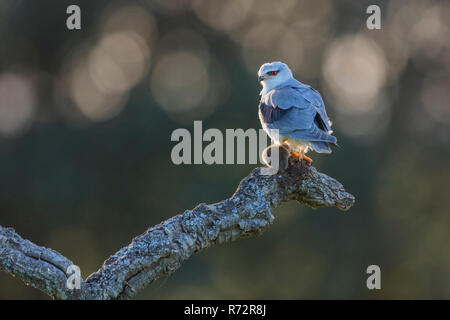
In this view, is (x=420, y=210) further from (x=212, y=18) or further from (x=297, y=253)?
(x=212, y=18)

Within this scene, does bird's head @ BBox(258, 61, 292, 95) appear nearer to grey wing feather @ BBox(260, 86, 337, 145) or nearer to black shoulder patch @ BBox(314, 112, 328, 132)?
grey wing feather @ BBox(260, 86, 337, 145)

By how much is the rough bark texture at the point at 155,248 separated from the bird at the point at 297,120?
82 centimetres

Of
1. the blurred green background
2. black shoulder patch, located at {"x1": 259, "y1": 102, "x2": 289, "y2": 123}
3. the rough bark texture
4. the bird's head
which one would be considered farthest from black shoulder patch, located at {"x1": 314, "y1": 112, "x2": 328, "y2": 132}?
the blurred green background

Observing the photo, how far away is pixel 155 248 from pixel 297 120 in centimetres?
245

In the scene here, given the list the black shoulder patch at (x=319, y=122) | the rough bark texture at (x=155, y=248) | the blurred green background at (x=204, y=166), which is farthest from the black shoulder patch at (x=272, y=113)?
the blurred green background at (x=204, y=166)

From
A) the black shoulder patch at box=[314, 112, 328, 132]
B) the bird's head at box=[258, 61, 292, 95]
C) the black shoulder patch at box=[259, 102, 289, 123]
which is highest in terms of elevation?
the bird's head at box=[258, 61, 292, 95]

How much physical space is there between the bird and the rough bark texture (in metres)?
0.82

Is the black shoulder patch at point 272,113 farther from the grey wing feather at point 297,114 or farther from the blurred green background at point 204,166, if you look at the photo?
the blurred green background at point 204,166

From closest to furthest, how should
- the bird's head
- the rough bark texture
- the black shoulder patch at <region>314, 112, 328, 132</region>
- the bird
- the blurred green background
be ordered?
1. the rough bark texture
2. the bird
3. the black shoulder patch at <region>314, 112, 328, 132</region>
4. the bird's head
5. the blurred green background

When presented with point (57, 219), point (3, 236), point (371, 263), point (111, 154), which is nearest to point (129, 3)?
point (111, 154)

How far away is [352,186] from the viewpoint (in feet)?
53.3

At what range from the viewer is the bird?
6.12m

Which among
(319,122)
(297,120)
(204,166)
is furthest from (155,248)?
(204,166)

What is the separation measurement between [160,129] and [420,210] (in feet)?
23.8
